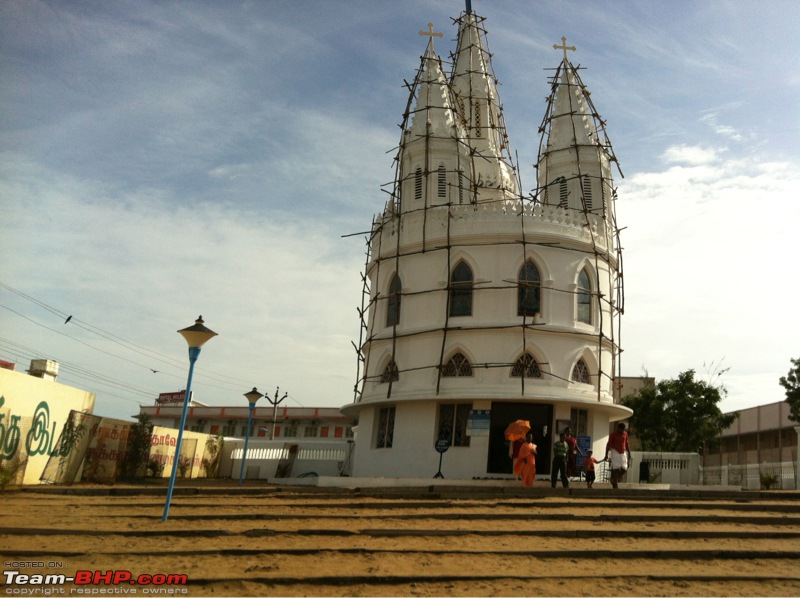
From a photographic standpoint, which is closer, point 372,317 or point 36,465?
point 36,465

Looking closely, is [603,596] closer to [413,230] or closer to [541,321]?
[541,321]

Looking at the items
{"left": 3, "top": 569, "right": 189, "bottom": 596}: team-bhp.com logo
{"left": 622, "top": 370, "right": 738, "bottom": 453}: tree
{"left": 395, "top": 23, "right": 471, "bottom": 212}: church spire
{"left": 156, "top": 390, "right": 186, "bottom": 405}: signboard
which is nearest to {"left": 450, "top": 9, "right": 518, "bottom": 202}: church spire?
{"left": 395, "top": 23, "right": 471, "bottom": 212}: church spire

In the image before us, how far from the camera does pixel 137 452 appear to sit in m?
23.8

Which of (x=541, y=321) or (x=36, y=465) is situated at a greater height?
(x=541, y=321)

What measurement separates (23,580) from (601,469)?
1844cm

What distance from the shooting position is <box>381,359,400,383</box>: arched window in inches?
979

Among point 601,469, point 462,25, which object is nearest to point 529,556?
point 601,469

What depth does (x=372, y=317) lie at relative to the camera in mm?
26875

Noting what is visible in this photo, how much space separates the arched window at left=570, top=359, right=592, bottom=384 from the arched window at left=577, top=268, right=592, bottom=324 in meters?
1.48

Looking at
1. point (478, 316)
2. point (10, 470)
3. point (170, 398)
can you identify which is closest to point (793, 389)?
point (478, 316)

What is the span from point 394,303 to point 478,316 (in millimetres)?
3373

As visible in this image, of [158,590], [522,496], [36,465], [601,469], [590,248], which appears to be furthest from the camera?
[590,248]

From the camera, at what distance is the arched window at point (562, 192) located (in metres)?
28.5

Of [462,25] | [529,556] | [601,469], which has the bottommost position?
[529,556]
